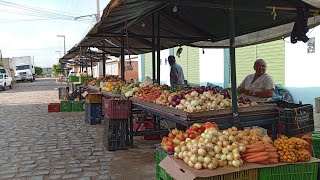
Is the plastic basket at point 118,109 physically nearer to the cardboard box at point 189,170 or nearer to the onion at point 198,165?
the cardboard box at point 189,170

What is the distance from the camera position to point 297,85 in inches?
423

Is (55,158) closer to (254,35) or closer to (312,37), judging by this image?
(254,35)

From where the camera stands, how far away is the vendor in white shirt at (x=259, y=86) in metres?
6.53

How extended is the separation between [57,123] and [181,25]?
5.36m

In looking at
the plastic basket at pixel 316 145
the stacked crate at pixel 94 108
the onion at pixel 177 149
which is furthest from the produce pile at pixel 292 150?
the stacked crate at pixel 94 108

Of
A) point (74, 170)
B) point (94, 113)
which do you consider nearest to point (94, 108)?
point (94, 113)

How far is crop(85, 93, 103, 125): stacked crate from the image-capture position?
10398mm

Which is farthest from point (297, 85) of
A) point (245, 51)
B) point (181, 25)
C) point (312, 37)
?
point (181, 25)

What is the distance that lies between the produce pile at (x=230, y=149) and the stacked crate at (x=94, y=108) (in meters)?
7.06

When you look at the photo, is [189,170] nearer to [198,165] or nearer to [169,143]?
[198,165]

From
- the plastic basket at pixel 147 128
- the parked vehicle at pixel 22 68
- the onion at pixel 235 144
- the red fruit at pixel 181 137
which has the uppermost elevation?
the parked vehicle at pixel 22 68

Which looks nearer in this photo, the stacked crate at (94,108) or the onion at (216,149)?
the onion at (216,149)

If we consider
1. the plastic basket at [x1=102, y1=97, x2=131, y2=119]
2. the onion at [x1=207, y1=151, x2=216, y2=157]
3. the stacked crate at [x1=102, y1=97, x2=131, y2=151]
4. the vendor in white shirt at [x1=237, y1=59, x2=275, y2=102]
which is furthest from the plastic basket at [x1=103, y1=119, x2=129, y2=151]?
the onion at [x1=207, y1=151, x2=216, y2=157]

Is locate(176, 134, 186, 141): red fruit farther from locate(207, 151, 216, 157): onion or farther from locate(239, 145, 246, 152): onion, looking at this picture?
locate(239, 145, 246, 152): onion
